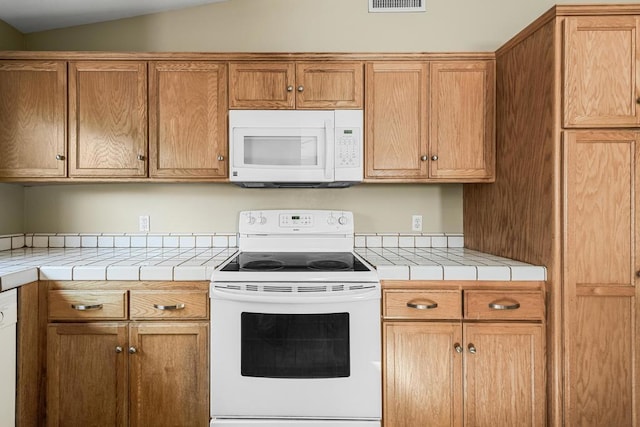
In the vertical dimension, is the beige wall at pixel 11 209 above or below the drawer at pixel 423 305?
above

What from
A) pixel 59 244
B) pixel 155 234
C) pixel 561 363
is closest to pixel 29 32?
pixel 59 244

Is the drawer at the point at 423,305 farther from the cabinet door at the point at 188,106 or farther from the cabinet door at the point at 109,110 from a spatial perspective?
the cabinet door at the point at 109,110

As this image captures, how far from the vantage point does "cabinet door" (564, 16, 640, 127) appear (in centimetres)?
157

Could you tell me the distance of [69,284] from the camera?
1688 millimetres

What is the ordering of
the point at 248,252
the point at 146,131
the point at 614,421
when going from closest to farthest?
the point at 614,421 < the point at 146,131 < the point at 248,252

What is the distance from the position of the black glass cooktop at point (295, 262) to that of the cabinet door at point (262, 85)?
0.87 meters

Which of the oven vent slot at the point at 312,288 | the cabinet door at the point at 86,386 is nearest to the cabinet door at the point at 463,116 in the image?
the oven vent slot at the point at 312,288

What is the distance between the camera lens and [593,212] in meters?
1.59

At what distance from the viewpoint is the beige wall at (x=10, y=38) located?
2221 millimetres

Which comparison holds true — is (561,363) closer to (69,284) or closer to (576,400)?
(576,400)

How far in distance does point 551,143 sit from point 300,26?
1688mm

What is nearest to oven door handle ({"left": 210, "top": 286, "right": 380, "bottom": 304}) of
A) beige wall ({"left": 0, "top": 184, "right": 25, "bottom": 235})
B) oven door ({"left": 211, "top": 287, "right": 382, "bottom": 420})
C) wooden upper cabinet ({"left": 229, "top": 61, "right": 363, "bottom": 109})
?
oven door ({"left": 211, "top": 287, "right": 382, "bottom": 420})

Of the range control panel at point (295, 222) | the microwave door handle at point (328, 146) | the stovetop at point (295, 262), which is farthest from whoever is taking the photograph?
the range control panel at point (295, 222)

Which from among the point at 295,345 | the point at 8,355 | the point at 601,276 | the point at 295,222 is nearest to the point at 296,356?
the point at 295,345
